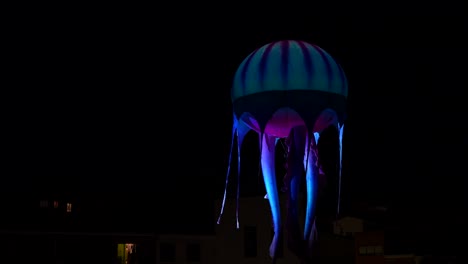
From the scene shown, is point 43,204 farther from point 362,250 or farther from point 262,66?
point 262,66

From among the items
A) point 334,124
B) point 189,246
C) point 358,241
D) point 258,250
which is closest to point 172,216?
point 189,246

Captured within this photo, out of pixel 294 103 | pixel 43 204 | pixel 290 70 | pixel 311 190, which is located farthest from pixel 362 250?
pixel 290 70

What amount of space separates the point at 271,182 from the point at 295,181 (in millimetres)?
593

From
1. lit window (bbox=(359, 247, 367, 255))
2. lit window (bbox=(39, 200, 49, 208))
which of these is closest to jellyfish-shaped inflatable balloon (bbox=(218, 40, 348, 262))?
lit window (bbox=(359, 247, 367, 255))

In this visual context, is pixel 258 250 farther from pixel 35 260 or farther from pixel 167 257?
pixel 35 260

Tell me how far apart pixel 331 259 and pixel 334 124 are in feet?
55.1

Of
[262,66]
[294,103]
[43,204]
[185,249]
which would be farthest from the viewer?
[43,204]

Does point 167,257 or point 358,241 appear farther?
point 167,257

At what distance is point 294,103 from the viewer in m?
11.5

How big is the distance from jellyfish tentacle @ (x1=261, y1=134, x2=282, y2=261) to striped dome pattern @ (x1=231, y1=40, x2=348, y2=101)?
3.63ft

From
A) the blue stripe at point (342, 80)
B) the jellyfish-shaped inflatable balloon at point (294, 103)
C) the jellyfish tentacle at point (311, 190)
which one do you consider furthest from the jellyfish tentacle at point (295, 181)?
the blue stripe at point (342, 80)

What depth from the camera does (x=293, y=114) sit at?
12.2 m

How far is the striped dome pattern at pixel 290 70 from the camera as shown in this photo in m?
11.5

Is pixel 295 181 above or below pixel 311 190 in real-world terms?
above
